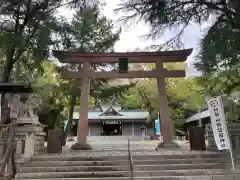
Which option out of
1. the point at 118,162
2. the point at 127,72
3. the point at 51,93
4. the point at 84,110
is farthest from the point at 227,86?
the point at 51,93

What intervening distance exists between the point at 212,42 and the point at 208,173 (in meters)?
3.72

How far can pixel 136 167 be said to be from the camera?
26.8 ft

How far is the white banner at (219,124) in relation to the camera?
8.20 m

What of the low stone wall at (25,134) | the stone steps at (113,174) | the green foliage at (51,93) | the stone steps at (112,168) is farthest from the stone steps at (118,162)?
the green foliage at (51,93)

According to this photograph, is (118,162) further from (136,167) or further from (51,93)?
(51,93)

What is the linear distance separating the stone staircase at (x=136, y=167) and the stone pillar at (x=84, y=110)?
10.6ft

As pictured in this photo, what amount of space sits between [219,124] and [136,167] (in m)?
2.84

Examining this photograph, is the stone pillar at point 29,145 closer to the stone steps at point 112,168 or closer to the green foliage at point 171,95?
the stone steps at point 112,168

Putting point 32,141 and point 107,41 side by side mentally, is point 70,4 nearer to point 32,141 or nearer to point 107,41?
point 32,141

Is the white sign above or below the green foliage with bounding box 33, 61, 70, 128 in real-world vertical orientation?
below

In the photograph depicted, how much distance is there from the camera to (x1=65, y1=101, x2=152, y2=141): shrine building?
31105mm

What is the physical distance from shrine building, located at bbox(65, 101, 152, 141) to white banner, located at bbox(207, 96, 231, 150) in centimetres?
2197

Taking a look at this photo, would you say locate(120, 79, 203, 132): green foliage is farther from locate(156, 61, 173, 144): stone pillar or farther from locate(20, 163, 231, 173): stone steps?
locate(20, 163, 231, 173): stone steps

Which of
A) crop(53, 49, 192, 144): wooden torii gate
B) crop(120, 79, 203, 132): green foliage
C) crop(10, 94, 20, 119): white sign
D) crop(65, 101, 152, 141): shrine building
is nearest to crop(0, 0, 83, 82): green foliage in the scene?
crop(10, 94, 20, 119): white sign
